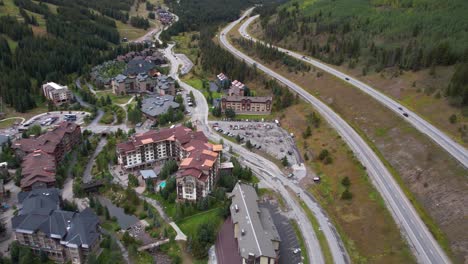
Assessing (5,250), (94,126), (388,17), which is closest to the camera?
(5,250)

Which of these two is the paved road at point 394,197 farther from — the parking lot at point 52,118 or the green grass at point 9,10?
the green grass at point 9,10

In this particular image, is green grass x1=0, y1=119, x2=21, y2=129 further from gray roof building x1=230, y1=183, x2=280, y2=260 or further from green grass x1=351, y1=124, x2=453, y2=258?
green grass x1=351, y1=124, x2=453, y2=258

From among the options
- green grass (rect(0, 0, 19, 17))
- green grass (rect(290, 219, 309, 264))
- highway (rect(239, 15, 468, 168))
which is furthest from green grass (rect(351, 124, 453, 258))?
green grass (rect(0, 0, 19, 17))

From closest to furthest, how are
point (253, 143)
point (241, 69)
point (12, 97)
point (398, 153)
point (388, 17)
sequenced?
point (398, 153) < point (253, 143) < point (12, 97) < point (241, 69) < point (388, 17)

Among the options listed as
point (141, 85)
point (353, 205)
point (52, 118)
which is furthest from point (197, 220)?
point (141, 85)

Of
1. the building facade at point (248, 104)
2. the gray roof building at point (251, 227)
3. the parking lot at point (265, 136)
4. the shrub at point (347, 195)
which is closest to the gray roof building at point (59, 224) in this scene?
the gray roof building at point (251, 227)

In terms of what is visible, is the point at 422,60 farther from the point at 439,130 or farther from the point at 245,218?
the point at 245,218

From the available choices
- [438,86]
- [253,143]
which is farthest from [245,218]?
[438,86]
